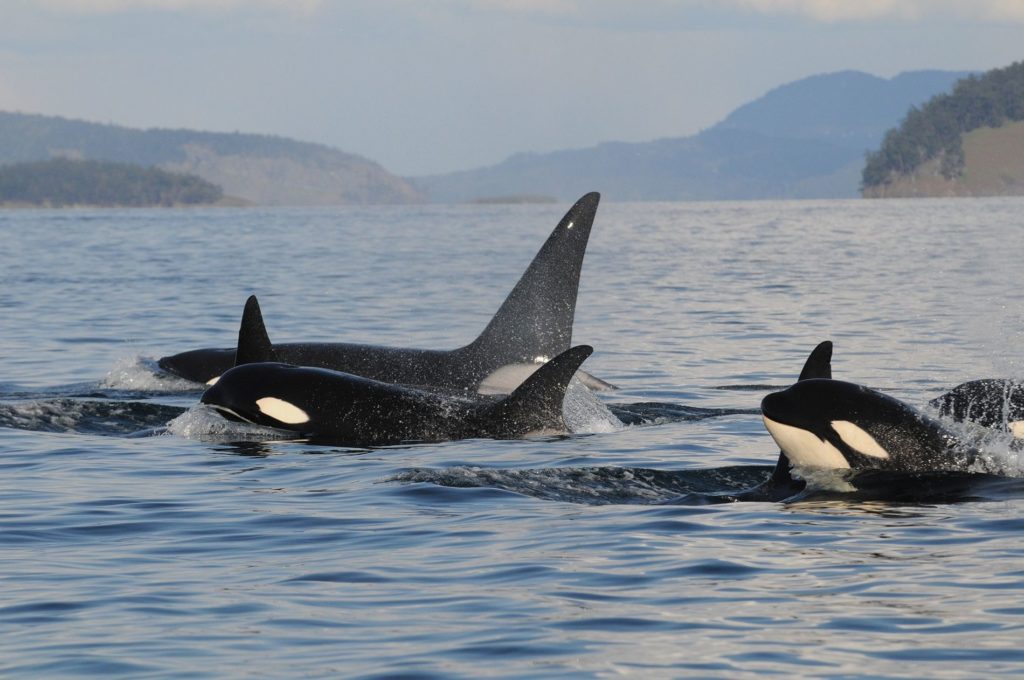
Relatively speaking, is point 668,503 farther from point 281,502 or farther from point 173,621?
point 173,621

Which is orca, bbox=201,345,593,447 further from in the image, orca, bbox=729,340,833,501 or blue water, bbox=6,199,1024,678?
orca, bbox=729,340,833,501

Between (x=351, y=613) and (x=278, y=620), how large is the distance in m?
0.32

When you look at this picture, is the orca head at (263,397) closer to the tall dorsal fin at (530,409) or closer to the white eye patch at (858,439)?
the tall dorsal fin at (530,409)

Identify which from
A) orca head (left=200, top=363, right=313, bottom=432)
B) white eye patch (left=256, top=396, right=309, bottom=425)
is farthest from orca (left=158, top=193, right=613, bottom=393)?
white eye patch (left=256, top=396, right=309, bottom=425)

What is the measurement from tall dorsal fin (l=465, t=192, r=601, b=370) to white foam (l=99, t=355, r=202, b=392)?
3.47m

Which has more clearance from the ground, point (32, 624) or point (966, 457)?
point (966, 457)

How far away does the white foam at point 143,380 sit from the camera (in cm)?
1578

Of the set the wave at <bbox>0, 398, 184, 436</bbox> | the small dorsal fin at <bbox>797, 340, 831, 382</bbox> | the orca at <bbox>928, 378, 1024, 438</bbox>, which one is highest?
the small dorsal fin at <bbox>797, 340, 831, 382</bbox>

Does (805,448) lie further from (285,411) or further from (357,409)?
(285,411)

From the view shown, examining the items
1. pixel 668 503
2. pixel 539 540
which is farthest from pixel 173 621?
pixel 668 503

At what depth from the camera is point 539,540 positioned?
8.39 m

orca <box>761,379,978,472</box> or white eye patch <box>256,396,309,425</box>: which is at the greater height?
orca <box>761,379,978,472</box>

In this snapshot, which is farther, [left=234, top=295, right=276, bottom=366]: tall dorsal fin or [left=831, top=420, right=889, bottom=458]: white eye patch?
[left=234, top=295, right=276, bottom=366]: tall dorsal fin

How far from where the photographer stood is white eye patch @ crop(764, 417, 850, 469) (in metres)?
9.10
